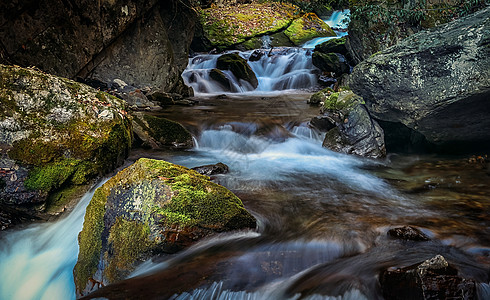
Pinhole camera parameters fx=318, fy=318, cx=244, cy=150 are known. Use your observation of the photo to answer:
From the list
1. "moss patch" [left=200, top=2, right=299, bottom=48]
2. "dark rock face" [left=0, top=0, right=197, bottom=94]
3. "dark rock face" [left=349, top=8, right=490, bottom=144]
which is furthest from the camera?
"moss patch" [left=200, top=2, right=299, bottom=48]

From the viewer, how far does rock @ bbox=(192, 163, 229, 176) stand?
5.48 meters

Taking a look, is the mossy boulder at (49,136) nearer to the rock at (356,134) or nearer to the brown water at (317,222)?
the brown water at (317,222)

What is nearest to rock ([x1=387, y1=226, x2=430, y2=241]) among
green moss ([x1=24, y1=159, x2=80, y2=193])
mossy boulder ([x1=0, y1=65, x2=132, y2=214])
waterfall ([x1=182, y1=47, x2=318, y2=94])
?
mossy boulder ([x1=0, y1=65, x2=132, y2=214])

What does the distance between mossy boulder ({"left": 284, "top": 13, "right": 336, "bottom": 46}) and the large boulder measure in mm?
16545

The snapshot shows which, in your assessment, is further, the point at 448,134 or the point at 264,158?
the point at 264,158

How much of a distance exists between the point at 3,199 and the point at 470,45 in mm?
7036

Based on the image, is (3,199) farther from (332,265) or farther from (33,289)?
(332,265)

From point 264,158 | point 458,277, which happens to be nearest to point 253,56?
point 264,158

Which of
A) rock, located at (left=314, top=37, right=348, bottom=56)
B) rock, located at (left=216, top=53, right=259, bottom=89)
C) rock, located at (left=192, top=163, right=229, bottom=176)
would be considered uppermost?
rock, located at (left=314, top=37, right=348, bottom=56)

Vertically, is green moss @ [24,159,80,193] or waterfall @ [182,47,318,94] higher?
waterfall @ [182,47,318,94]

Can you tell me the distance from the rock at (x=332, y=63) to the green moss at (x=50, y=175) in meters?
13.1

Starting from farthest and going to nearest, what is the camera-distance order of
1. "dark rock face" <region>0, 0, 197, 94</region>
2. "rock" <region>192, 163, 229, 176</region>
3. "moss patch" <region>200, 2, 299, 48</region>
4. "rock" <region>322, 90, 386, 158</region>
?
1. "moss patch" <region>200, 2, 299, 48</region>
2. "dark rock face" <region>0, 0, 197, 94</region>
3. "rock" <region>322, 90, 386, 158</region>
4. "rock" <region>192, 163, 229, 176</region>

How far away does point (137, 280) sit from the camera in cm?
268

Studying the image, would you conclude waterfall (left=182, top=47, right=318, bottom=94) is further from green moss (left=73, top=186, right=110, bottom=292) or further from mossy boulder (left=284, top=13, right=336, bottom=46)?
green moss (left=73, top=186, right=110, bottom=292)
